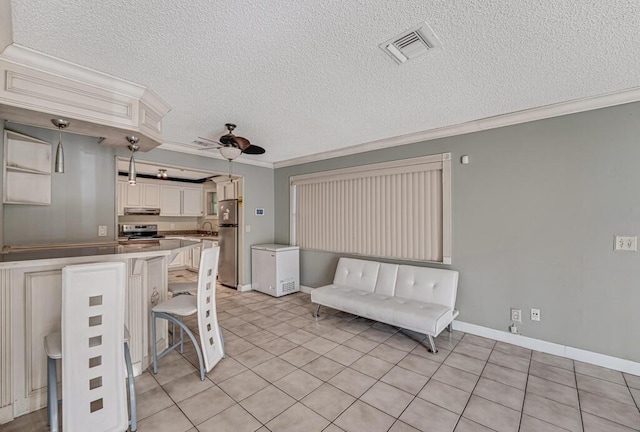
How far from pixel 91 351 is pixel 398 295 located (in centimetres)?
300

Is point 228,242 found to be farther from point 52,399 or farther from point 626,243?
point 626,243

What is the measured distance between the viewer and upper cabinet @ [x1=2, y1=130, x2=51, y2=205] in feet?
8.30

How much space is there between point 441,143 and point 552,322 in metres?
2.27

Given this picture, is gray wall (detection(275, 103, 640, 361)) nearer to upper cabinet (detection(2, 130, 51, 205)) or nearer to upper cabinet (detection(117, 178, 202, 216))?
upper cabinet (detection(2, 130, 51, 205))

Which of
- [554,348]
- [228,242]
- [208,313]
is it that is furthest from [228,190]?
[554,348]

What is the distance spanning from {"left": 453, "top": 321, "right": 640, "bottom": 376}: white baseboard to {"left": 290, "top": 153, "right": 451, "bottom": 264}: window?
2.89 feet

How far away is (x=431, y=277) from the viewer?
327 centimetres

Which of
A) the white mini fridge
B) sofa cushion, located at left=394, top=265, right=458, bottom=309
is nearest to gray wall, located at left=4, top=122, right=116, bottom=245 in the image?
the white mini fridge

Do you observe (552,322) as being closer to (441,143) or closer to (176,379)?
(441,143)

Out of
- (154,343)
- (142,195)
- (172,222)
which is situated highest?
(142,195)

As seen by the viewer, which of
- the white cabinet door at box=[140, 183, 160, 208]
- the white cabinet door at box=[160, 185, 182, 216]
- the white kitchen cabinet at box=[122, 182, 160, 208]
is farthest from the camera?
the white cabinet door at box=[160, 185, 182, 216]

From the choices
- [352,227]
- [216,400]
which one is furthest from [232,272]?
[216,400]

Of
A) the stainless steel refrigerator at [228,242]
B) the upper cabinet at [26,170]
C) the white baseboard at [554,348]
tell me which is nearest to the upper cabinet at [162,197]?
the stainless steel refrigerator at [228,242]

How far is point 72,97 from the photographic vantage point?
6.83 ft
